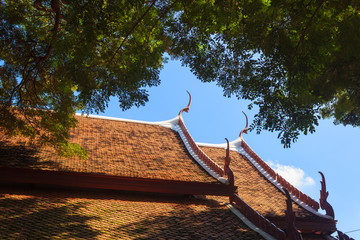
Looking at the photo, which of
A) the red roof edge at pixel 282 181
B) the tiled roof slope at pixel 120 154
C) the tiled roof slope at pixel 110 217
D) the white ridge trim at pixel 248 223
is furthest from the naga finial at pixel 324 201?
the tiled roof slope at pixel 120 154

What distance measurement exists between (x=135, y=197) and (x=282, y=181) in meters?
6.38

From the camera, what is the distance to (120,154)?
9.88 m

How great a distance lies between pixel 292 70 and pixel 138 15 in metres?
3.97

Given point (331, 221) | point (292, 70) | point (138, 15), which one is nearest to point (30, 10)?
point (138, 15)

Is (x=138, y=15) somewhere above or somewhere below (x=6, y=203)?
above

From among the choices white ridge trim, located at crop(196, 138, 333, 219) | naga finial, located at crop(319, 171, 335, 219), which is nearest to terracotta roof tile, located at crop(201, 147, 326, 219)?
white ridge trim, located at crop(196, 138, 333, 219)

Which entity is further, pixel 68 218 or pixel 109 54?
pixel 109 54

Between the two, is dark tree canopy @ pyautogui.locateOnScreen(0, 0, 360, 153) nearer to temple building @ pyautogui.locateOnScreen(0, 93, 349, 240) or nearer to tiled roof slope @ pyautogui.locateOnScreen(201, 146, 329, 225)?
temple building @ pyautogui.locateOnScreen(0, 93, 349, 240)

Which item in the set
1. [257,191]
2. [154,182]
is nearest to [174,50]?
[154,182]

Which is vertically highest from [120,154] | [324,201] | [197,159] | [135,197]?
[197,159]

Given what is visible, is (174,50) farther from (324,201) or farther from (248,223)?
(324,201)

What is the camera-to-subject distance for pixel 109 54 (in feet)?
27.5

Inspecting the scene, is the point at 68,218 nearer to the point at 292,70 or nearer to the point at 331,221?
the point at 292,70

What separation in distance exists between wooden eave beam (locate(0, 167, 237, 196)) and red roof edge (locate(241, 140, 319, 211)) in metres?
3.51
